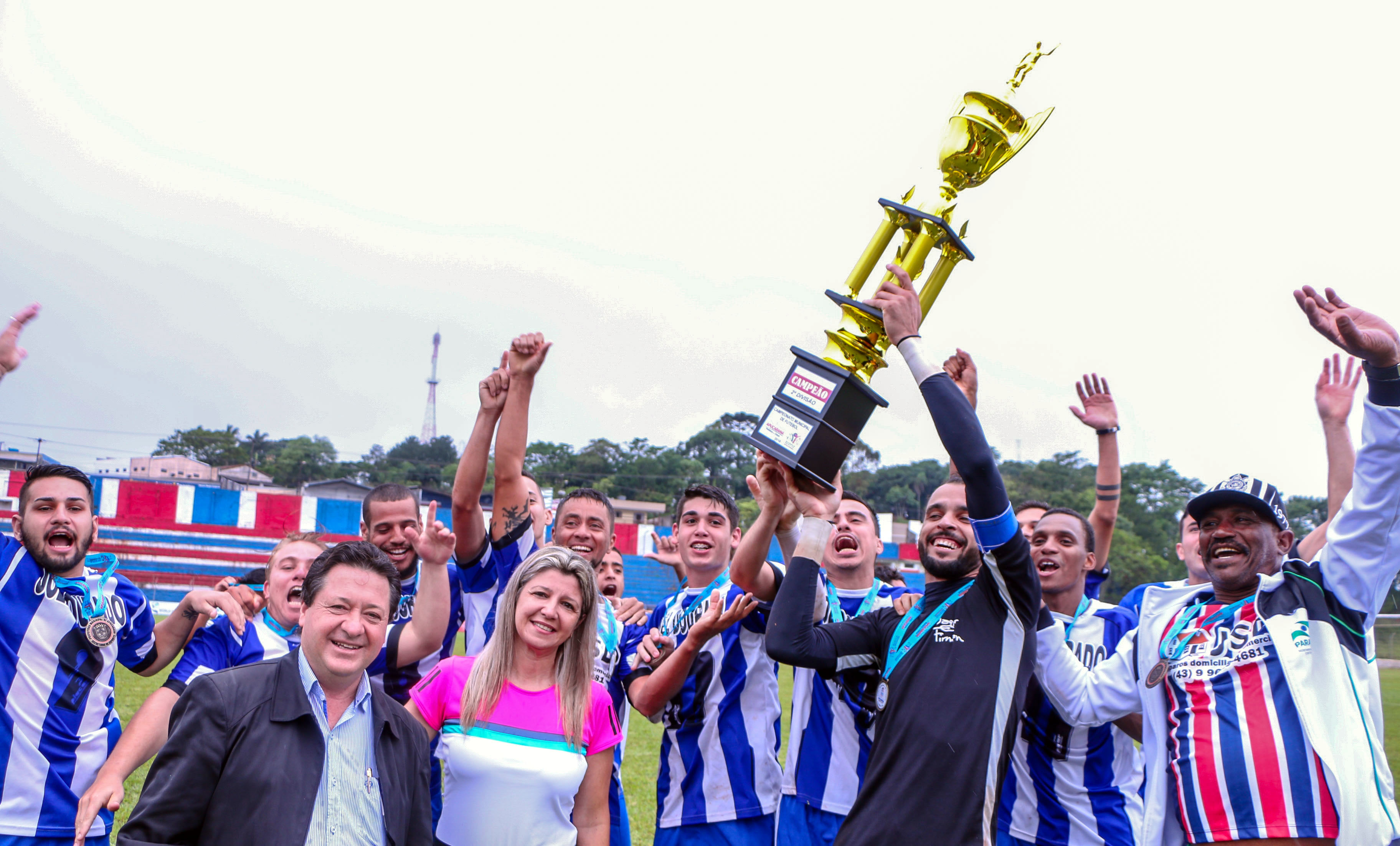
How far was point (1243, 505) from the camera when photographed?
11.8 feet

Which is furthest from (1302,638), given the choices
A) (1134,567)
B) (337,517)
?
(1134,567)

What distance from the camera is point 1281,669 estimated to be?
3.22 metres

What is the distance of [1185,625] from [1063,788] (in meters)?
1.10

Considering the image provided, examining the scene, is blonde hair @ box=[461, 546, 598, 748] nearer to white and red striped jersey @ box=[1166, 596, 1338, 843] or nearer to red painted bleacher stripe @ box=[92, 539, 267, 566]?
white and red striped jersey @ box=[1166, 596, 1338, 843]

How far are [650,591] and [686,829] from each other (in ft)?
105

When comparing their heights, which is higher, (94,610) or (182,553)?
(94,610)

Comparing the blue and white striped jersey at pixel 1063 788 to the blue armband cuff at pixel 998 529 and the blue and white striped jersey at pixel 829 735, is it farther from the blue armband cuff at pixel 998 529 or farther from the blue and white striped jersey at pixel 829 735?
the blue armband cuff at pixel 998 529

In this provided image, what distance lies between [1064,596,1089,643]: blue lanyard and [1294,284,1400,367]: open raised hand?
2.03 m

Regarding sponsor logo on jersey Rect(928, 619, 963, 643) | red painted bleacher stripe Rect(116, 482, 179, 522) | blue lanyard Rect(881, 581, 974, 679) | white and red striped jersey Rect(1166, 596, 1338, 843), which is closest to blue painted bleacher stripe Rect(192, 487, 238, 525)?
red painted bleacher stripe Rect(116, 482, 179, 522)

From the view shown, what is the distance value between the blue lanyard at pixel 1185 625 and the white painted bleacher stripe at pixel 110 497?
113 feet

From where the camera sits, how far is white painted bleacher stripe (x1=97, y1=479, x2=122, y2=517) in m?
31.1

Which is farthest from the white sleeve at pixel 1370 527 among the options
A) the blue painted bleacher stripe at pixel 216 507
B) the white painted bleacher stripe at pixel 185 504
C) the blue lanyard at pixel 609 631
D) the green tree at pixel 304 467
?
the green tree at pixel 304 467

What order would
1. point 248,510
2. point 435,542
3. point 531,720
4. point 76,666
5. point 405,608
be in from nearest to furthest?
point 531,720, point 435,542, point 76,666, point 405,608, point 248,510

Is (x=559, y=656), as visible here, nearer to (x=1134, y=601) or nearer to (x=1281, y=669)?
(x=1281, y=669)
